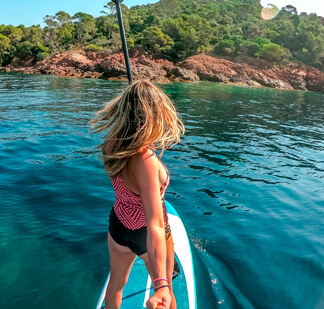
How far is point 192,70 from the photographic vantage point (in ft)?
152

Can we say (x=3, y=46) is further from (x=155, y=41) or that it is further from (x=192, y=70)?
(x=192, y=70)

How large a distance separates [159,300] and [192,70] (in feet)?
156

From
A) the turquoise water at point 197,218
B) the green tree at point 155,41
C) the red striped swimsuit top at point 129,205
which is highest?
the green tree at point 155,41

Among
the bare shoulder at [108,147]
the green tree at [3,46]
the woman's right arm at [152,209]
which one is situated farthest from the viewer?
the green tree at [3,46]

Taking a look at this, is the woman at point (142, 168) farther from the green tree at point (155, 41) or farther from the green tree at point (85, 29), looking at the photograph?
the green tree at point (85, 29)

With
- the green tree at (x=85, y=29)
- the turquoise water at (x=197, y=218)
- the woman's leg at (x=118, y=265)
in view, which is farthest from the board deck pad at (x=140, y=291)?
the green tree at (x=85, y=29)

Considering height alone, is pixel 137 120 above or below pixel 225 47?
below

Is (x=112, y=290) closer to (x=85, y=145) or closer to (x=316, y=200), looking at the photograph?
(x=316, y=200)

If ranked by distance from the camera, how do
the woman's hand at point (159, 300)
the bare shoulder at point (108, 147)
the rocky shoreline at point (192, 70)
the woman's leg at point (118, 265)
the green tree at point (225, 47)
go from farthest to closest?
the green tree at point (225, 47)
the rocky shoreline at point (192, 70)
the woman's leg at point (118, 265)
the bare shoulder at point (108, 147)
the woman's hand at point (159, 300)

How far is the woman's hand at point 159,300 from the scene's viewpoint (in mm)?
1432

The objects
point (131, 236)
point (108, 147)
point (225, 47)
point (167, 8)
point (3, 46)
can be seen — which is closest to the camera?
point (108, 147)

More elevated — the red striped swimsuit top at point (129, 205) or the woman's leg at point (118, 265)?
the red striped swimsuit top at point (129, 205)

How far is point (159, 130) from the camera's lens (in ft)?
5.95

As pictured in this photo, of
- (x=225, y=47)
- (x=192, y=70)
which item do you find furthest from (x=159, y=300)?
(x=225, y=47)
